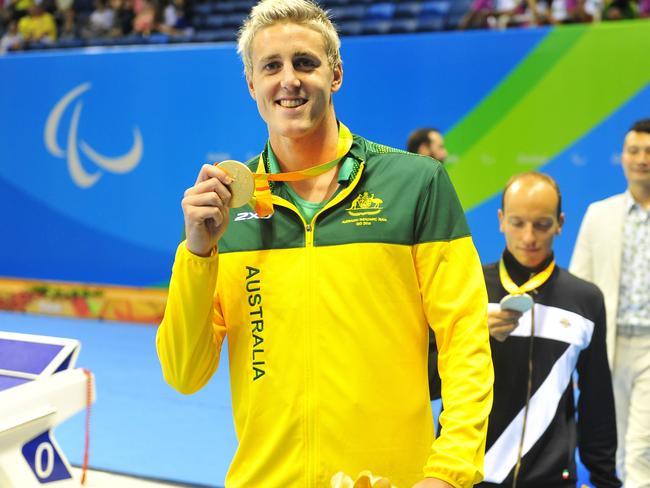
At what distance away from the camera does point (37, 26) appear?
1273 centimetres

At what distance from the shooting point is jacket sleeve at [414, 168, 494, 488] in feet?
5.87

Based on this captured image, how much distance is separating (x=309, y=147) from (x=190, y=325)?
19.7 inches

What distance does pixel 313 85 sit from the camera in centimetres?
195

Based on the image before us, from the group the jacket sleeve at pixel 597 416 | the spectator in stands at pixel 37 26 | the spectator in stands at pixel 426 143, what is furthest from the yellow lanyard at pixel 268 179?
the spectator in stands at pixel 37 26

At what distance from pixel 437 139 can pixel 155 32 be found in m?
6.51

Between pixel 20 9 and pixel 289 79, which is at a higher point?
pixel 20 9

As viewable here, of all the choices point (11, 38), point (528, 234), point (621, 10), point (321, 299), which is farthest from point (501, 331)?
point (11, 38)

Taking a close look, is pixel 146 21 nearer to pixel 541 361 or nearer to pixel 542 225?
pixel 542 225

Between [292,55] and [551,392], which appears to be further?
[551,392]

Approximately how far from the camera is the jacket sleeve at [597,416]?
111 inches

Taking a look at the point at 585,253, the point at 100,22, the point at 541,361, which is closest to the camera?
the point at 541,361

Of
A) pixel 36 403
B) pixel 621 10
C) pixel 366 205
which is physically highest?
pixel 621 10

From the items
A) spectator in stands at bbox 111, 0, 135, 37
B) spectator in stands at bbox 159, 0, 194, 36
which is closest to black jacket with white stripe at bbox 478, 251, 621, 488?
spectator in stands at bbox 159, 0, 194, 36

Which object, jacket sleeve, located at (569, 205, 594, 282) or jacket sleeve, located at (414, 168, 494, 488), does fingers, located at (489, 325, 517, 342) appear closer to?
jacket sleeve, located at (414, 168, 494, 488)
